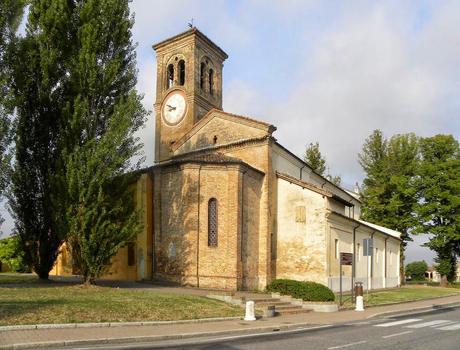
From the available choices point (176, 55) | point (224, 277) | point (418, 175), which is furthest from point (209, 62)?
point (418, 175)

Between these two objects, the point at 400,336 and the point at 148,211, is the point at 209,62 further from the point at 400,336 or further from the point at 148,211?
the point at 400,336

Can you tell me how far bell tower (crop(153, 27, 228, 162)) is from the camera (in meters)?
33.5

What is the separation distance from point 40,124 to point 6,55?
3.39 meters

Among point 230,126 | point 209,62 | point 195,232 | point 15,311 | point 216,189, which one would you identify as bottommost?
point 15,311

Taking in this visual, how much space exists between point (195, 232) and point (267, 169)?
588cm

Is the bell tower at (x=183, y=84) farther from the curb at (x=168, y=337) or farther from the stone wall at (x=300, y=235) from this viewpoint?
the curb at (x=168, y=337)

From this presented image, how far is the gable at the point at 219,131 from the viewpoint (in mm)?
28188

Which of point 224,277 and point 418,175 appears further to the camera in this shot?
point 418,175

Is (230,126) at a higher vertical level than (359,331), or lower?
higher

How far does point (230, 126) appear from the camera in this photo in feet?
97.3

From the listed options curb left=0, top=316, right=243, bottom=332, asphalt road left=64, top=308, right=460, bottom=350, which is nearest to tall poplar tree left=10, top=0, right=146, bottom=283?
curb left=0, top=316, right=243, bottom=332

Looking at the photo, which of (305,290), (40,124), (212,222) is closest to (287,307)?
(305,290)

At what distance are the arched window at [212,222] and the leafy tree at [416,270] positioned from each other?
2421 inches

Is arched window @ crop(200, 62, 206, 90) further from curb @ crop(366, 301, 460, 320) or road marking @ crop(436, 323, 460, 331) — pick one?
road marking @ crop(436, 323, 460, 331)
